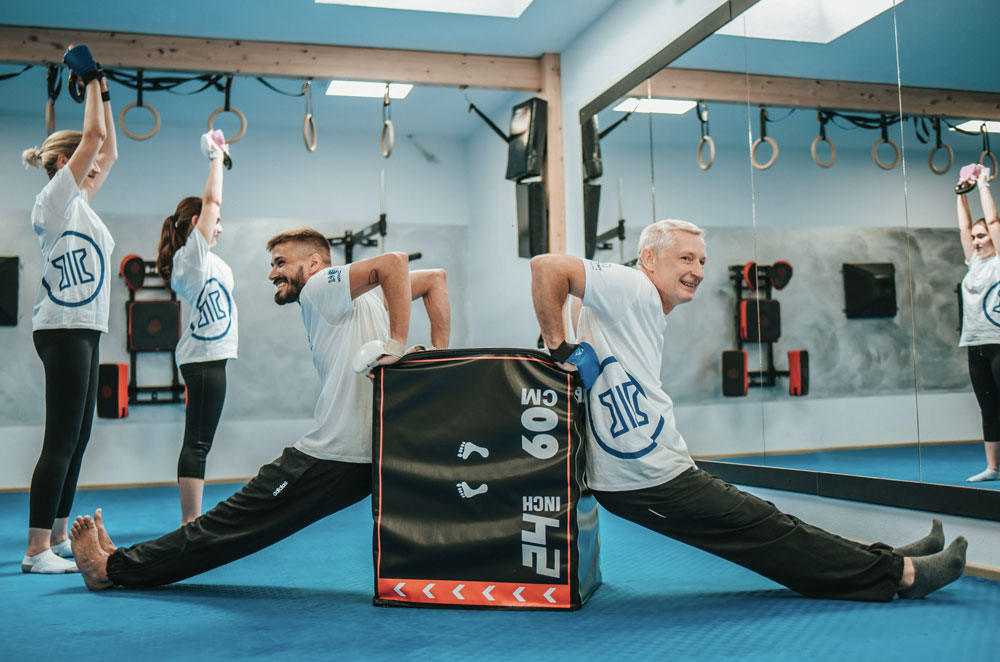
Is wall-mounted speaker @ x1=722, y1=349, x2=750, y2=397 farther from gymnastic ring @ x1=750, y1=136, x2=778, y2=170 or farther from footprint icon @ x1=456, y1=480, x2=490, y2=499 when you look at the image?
footprint icon @ x1=456, y1=480, x2=490, y2=499

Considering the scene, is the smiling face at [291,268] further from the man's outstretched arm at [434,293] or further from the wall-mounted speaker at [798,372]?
the wall-mounted speaker at [798,372]

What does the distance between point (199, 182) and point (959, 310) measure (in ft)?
18.3

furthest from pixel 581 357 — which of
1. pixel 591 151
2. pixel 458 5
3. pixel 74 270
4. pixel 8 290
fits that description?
pixel 8 290

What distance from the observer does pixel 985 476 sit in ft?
8.45

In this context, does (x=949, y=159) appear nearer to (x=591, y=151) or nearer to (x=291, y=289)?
(x=291, y=289)


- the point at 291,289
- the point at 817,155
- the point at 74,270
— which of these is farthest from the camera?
the point at 817,155

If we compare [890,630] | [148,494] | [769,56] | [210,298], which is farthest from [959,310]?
[148,494]

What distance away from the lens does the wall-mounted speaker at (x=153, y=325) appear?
238 inches

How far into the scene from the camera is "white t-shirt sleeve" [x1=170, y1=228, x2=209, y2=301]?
3.54 meters

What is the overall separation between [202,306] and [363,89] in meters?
2.91

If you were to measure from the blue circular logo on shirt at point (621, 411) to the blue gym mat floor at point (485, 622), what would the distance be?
0.45m

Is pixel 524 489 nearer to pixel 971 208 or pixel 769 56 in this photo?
pixel 971 208

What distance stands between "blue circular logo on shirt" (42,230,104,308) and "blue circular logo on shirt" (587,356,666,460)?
1.90 meters

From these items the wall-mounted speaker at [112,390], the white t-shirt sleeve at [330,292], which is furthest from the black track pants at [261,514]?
the wall-mounted speaker at [112,390]
